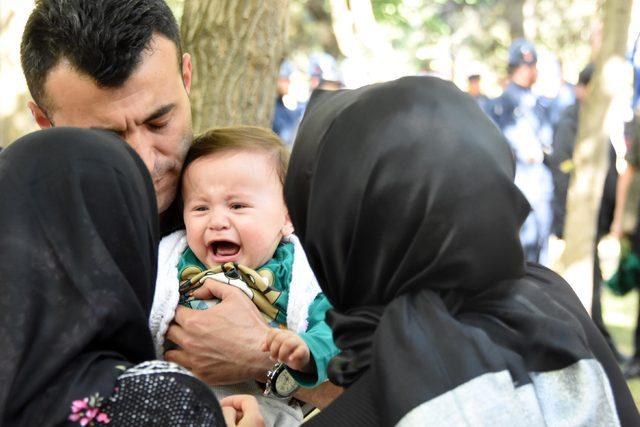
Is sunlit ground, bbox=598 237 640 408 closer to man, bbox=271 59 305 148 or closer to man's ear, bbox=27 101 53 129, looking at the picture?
man, bbox=271 59 305 148

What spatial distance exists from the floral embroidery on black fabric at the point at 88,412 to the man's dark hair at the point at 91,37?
1298 mm

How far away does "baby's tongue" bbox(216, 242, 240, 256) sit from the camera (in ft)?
10.6

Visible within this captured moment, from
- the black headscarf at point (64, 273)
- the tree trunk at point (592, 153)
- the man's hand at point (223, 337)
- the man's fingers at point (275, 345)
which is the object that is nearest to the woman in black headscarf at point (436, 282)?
the black headscarf at point (64, 273)

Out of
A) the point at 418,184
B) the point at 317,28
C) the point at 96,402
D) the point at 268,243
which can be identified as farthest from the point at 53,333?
the point at 317,28

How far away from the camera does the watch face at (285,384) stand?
3.05 m

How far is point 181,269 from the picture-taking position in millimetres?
3209

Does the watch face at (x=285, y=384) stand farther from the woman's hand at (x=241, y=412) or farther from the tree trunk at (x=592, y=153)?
the tree trunk at (x=592, y=153)

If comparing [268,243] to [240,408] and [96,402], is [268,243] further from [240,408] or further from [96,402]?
[96,402]

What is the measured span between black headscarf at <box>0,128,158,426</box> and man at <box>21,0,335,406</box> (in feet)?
2.62

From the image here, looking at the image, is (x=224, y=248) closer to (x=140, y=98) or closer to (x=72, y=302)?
(x=140, y=98)

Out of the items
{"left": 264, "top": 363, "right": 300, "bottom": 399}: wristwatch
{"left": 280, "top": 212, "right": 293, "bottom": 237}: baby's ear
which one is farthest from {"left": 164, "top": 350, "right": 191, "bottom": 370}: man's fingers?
{"left": 280, "top": 212, "right": 293, "bottom": 237}: baby's ear

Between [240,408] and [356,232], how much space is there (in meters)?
0.68

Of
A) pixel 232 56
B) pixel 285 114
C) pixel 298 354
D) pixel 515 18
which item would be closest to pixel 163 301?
pixel 298 354

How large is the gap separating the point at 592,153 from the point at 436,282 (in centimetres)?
582
